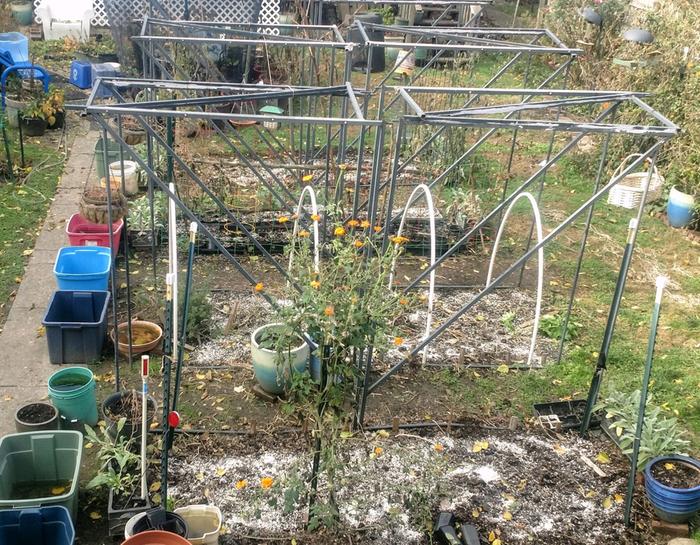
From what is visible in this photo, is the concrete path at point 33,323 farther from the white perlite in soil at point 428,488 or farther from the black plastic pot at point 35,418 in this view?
the white perlite in soil at point 428,488

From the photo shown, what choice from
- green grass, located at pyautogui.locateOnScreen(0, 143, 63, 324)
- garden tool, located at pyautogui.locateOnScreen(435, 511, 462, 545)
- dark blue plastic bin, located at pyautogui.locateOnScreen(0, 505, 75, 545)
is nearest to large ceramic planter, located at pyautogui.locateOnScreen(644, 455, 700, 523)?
garden tool, located at pyautogui.locateOnScreen(435, 511, 462, 545)

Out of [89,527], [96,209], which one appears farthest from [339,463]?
[96,209]

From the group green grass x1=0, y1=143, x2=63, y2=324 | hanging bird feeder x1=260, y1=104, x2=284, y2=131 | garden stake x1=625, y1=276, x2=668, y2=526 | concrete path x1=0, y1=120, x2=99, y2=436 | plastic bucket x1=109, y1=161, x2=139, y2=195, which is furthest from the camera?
plastic bucket x1=109, y1=161, x2=139, y2=195

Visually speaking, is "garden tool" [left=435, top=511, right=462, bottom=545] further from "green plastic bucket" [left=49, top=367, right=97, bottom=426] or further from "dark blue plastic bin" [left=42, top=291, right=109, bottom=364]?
"dark blue plastic bin" [left=42, top=291, right=109, bottom=364]

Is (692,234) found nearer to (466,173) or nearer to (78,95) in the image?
(466,173)

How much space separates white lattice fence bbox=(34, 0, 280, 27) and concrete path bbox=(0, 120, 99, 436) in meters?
3.65

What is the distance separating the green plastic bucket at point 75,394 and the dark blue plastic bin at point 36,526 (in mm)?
1008

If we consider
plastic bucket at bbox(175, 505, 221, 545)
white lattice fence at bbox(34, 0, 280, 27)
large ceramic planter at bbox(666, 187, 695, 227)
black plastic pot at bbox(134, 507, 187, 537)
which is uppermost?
white lattice fence at bbox(34, 0, 280, 27)

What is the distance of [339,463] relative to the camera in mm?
4102

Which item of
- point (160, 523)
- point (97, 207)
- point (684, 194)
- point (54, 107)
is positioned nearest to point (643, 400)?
point (160, 523)

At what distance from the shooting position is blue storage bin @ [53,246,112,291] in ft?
19.6

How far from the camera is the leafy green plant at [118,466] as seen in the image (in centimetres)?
419

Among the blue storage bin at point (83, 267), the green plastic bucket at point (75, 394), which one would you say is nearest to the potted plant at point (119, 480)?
the green plastic bucket at point (75, 394)

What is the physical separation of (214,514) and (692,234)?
20.9 ft
